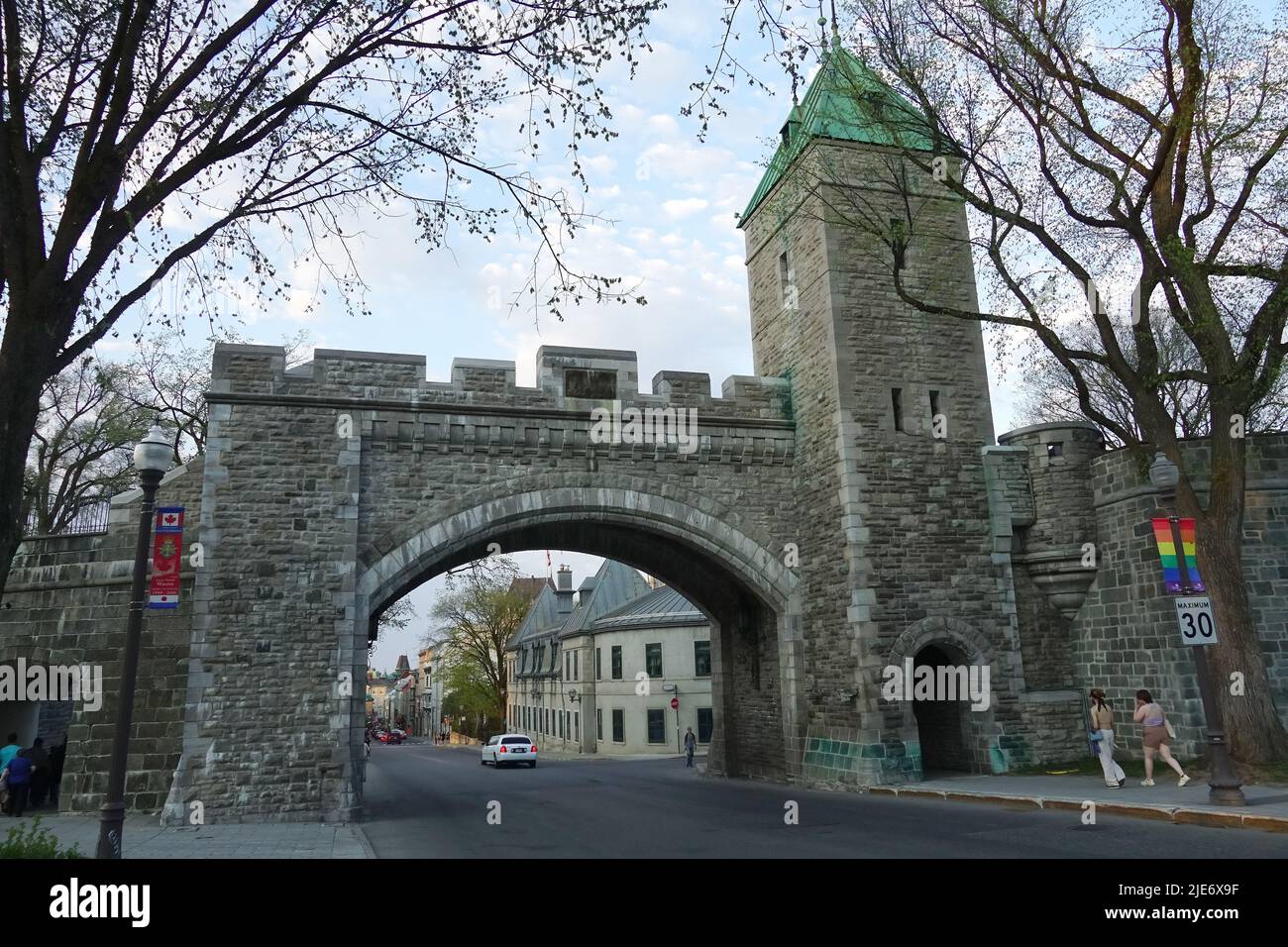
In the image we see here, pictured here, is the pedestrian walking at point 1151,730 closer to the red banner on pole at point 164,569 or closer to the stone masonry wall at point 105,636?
the red banner on pole at point 164,569

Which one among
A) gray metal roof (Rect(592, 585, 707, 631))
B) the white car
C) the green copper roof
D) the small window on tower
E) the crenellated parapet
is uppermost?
the green copper roof

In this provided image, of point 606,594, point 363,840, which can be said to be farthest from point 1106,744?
point 606,594

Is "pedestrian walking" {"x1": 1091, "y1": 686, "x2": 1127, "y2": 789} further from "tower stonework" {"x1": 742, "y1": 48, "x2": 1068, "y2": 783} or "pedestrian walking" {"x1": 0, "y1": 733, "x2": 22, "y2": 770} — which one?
"pedestrian walking" {"x1": 0, "y1": 733, "x2": 22, "y2": 770}

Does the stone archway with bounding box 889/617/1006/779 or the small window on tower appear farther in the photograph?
the small window on tower

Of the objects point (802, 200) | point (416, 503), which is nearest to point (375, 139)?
point (416, 503)

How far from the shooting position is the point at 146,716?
45.4 feet

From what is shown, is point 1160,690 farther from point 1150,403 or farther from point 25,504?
point 25,504

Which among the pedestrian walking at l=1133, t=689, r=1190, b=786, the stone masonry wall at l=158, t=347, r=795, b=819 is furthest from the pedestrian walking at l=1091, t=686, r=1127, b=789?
the stone masonry wall at l=158, t=347, r=795, b=819

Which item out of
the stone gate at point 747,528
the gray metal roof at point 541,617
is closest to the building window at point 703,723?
the gray metal roof at point 541,617

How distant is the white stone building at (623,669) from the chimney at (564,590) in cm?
12

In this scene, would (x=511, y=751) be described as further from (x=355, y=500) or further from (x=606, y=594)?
(x=355, y=500)

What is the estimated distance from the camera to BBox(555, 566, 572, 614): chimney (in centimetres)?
5208

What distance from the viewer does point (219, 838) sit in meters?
11.4

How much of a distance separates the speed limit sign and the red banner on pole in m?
13.5
